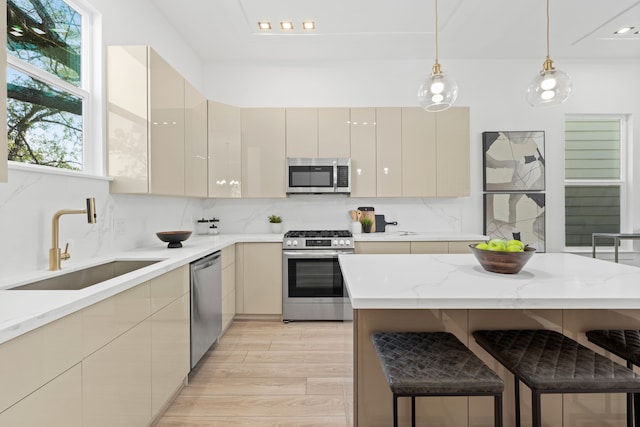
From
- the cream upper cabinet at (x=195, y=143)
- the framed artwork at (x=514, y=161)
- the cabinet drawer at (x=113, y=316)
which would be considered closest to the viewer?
the cabinet drawer at (x=113, y=316)

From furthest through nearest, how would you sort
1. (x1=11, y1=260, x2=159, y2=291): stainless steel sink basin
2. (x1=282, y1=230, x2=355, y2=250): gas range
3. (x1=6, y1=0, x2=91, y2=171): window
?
(x1=282, y1=230, x2=355, y2=250): gas range < (x1=6, y1=0, x2=91, y2=171): window < (x1=11, y1=260, x2=159, y2=291): stainless steel sink basin

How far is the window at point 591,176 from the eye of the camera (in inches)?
163

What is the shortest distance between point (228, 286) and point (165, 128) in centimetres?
155

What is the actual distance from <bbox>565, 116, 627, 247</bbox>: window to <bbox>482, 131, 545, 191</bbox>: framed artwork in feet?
1.66

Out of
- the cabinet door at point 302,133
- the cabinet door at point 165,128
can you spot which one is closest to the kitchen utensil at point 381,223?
the cabinet door at point 302,133

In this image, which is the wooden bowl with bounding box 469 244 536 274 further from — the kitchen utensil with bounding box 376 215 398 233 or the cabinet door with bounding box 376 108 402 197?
the kitchen utensil with bounding box 376 215 398 233

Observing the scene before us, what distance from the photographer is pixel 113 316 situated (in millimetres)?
1428

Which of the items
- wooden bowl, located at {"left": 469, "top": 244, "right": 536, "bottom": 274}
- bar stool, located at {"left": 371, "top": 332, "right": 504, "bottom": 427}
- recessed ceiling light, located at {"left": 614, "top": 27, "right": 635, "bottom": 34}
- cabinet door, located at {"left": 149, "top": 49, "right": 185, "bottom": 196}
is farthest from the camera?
recessed ceiling light, located at {"left": 614, "top": 27, "right": 635, "bottom": 34}

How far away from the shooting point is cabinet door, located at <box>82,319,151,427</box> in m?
1.28

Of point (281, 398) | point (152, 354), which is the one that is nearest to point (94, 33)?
point (152, 354)

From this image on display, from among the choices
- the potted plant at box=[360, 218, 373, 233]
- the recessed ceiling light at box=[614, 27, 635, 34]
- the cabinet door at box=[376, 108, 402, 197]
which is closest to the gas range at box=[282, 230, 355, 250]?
the potted plant at box=[360, 218, 373, 233]

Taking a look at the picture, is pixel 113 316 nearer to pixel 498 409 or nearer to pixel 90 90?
pixel 498 409

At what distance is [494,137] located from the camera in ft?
13.1

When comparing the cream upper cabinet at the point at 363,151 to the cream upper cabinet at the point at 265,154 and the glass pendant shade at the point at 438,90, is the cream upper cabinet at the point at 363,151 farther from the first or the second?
the glass pendant shade at the point at 438,90
